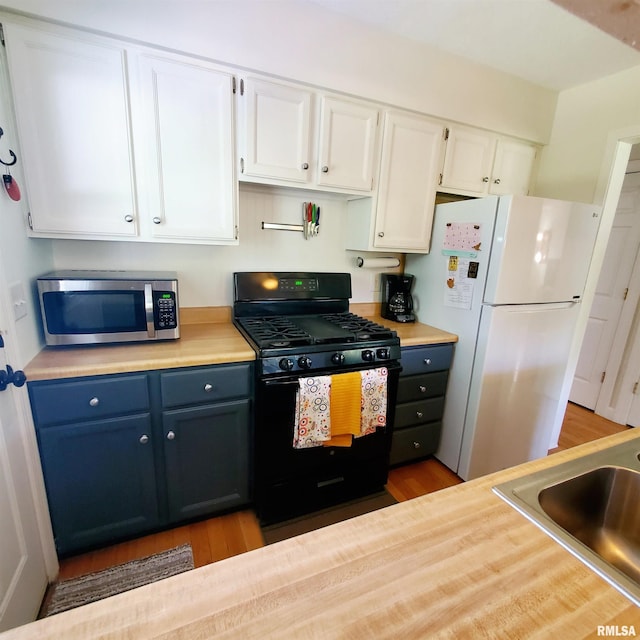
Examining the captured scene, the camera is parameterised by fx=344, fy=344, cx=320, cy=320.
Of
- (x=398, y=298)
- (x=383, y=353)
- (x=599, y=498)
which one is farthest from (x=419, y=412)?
(x=599, y=498)

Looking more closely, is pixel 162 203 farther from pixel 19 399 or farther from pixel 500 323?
pixel 500 323

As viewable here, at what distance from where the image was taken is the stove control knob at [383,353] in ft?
5.88

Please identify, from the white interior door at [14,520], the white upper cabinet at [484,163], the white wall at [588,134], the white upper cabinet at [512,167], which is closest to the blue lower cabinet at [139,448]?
the white interior door at [14,520]

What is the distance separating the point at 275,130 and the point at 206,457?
1653 millimetres

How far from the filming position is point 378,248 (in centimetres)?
214

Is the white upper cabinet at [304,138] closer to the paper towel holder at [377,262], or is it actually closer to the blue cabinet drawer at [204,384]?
the paper towel holder at [377,262]

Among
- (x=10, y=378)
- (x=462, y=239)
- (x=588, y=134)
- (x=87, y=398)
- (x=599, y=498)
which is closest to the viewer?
(x=599, y=498)

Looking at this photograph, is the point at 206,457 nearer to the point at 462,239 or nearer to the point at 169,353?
the point at 169,353

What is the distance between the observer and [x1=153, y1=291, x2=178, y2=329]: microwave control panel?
1610mm

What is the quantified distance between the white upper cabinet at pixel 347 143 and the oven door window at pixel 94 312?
3.78 feet

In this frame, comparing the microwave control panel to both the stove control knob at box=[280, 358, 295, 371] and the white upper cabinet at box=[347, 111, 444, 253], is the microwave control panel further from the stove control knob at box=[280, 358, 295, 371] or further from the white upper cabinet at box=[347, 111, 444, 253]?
the white upper cabinet at box=[347, 111, 444, 253]

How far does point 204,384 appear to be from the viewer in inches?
61.3

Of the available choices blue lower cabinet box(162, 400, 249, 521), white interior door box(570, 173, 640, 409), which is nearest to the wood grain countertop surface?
blue lower cabinet box(162, 400, 249, 521)

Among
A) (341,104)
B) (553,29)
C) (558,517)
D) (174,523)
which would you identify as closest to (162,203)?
(341,104)
